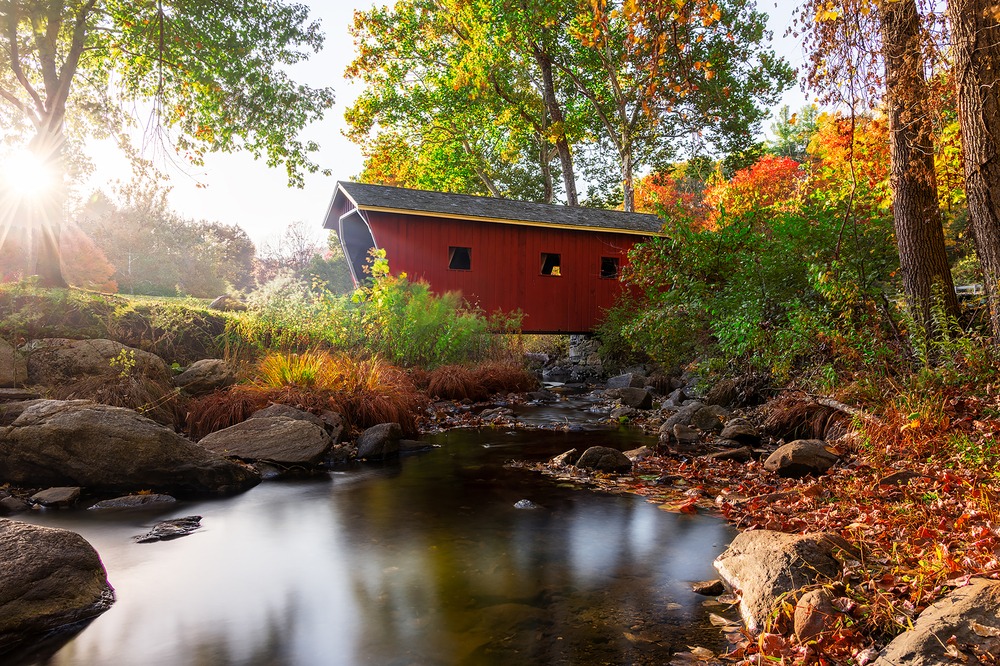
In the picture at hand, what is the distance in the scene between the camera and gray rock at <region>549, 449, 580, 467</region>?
6.57 metres

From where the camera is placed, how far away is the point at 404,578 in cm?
377

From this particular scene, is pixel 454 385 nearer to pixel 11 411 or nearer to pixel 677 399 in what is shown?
pixel 677 399

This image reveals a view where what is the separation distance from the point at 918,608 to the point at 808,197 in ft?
23.7

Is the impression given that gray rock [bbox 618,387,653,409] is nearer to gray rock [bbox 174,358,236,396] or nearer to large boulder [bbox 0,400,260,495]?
gray rock [bbox 174,358,236,396]

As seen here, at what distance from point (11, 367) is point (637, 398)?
28.0 ft

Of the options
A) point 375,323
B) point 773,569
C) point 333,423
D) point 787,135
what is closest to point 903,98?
point 773,569

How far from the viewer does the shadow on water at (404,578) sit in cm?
296

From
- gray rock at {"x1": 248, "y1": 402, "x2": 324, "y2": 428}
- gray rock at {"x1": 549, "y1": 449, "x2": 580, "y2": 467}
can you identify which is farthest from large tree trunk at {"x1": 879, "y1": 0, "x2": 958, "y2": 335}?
gray rock at {"x1": 248, "y1": 402, "x2": 324, "y2": 428}

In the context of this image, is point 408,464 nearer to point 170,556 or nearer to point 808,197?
point 170,556

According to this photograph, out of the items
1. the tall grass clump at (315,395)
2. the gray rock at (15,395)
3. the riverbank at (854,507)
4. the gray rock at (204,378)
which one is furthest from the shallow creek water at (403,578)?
the gray rock at (204,378)

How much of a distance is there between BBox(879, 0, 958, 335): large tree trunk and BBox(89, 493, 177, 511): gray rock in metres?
6.85

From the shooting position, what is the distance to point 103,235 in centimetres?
2661

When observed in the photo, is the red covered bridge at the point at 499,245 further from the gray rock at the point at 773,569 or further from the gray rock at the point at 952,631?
the gray rock at the point at 952,631

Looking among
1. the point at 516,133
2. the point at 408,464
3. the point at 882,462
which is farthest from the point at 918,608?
the point at 516,133
